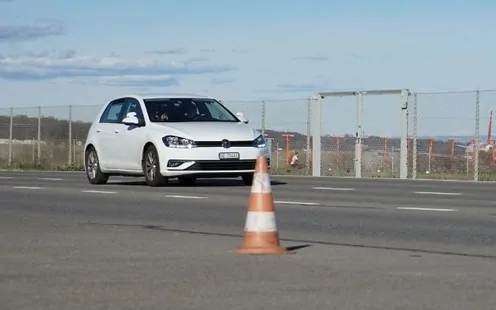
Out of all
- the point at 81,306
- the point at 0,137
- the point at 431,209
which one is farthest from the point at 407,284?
the point at 0,137

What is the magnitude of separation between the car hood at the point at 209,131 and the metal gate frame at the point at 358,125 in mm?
8460

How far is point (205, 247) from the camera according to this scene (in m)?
11.4

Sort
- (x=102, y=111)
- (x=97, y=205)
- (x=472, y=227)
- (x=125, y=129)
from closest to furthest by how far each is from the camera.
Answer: (x=472, y=227)
(x=97, y=205)
(x=125, y=129)
(x=102, y=111)

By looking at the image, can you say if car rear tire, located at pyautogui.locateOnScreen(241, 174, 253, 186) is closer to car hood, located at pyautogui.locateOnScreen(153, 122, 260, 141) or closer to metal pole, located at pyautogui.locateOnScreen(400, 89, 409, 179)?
car hood, located at pyautogui.locateOnScreen(153, 122, 260, 141)

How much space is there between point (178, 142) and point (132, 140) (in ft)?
4.53

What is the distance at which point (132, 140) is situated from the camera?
21.9m

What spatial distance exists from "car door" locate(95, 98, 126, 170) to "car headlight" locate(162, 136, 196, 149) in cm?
170

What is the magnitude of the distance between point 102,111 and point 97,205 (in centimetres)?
684

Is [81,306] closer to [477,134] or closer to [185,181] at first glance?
[185,181]

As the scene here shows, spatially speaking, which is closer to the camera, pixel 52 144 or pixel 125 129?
pixel 125 129

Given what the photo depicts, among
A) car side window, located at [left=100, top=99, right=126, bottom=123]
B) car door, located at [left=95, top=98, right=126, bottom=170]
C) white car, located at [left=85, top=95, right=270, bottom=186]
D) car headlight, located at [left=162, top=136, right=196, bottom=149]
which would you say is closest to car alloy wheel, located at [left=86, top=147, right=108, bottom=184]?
white car, located at [left=85, top=95, right=270, bottom=186]

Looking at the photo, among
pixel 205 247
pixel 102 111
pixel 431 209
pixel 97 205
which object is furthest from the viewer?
pixel 102 111

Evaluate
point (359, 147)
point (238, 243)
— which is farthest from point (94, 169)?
point (238, 243)

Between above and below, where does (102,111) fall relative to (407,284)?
above
